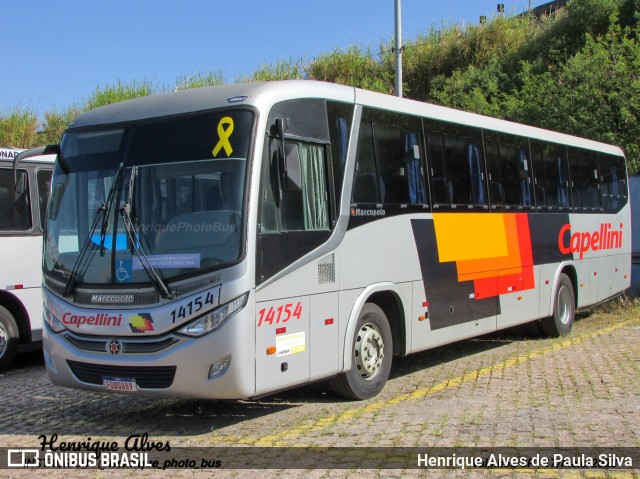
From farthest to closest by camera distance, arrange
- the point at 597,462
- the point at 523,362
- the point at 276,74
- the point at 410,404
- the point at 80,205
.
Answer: the point at 276,74
the point at 523,362
the point at 410,404
the point at 80,205
the point at 597,462

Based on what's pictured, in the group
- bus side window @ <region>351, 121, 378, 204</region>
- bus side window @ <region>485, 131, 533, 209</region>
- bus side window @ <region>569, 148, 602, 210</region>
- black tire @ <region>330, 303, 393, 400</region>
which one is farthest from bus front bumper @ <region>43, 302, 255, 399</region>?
bus side window @ <region>569, 148, 602, 210</region>

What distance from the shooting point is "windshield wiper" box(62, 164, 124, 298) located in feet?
24.8

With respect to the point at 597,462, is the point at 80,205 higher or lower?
higher

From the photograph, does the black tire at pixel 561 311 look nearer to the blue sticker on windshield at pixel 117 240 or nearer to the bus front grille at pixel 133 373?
the bus front grille at pixel 133 373

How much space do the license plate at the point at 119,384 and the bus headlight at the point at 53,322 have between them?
75 cm

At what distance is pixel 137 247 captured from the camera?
7.32 m

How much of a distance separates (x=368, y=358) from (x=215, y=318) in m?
2.36

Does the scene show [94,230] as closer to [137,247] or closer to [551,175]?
[137,247]

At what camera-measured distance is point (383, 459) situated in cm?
639

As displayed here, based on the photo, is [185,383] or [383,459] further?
[185,383]

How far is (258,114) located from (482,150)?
499 cm

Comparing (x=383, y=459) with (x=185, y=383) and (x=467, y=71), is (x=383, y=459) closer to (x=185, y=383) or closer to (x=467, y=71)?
(x=185, y=383)

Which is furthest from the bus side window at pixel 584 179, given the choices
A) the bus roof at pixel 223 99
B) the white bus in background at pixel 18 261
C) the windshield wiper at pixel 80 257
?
the windshield wiper at pixel 80 257

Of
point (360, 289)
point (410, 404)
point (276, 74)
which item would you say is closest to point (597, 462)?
point (410, 404)
